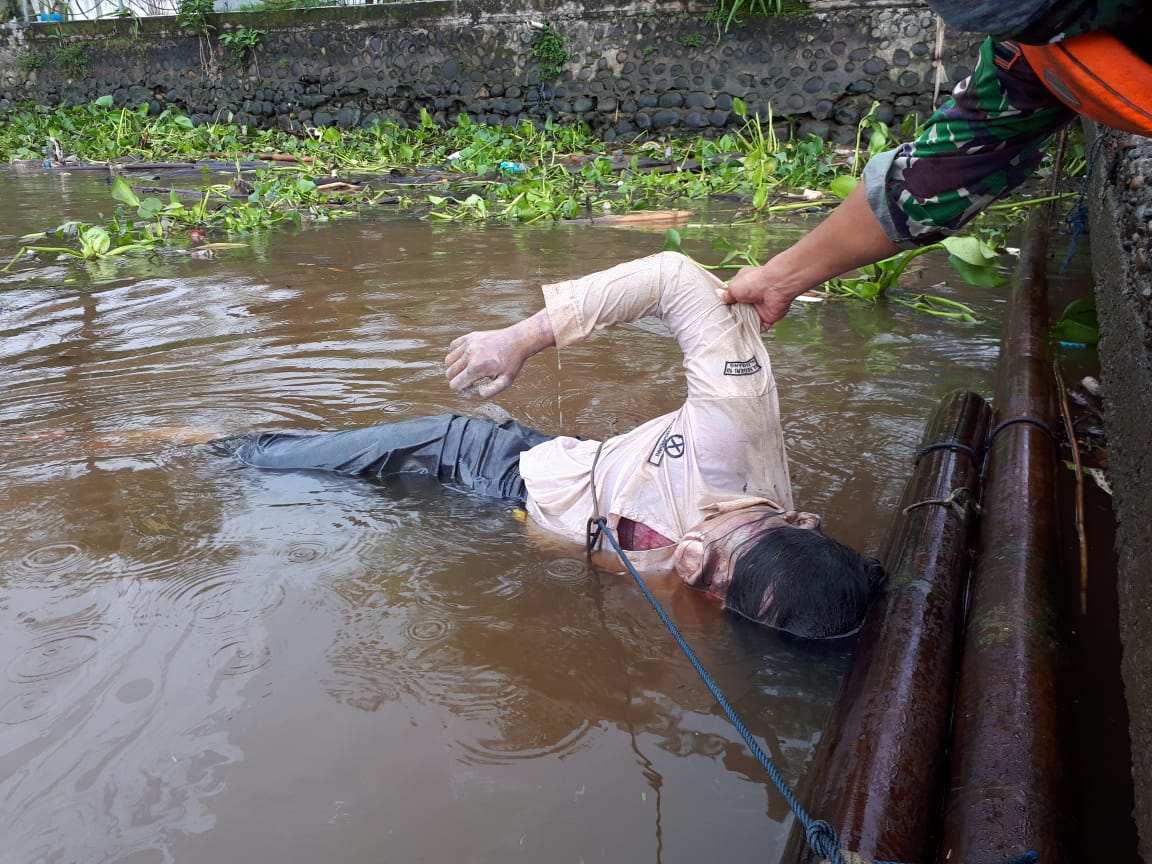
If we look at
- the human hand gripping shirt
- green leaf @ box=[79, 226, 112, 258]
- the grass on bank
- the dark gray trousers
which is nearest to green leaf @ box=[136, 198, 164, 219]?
the grass on bank

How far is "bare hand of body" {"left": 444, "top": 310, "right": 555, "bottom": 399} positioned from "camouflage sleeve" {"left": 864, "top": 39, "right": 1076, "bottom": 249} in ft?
3.05

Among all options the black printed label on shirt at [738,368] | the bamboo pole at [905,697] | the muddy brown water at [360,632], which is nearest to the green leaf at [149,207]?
the muddy brown water at [360,632]

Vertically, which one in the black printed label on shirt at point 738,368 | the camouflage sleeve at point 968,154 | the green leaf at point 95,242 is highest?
the camouflage sleeve at point 968,154

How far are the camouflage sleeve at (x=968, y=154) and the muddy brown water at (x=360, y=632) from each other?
1.01 metres

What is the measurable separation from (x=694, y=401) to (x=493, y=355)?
532 millimetres

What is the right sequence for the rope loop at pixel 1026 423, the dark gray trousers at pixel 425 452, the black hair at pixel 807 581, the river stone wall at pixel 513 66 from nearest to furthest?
the black hair at pixel 807 581 → the rope loop at pixel 1026 423 → the dark gray trousers at pixel 425 452 → the river stone wall at pixel 513 66

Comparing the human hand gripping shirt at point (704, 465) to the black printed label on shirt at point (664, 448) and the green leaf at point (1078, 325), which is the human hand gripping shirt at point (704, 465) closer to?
the black printed label on shirt at point (664, 448)

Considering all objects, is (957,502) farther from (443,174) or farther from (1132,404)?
(443,174)

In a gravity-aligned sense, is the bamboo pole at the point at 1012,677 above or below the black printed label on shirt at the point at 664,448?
below

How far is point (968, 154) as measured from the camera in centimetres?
170

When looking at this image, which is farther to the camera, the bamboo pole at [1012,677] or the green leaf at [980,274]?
the green leaf at [980,274]

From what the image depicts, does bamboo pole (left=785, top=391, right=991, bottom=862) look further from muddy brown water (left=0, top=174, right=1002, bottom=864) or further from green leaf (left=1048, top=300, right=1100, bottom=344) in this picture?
green leaf (left=1048, top=300, right=1100, bottom=344)

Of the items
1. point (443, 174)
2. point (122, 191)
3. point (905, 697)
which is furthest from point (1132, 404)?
point (443, 174)

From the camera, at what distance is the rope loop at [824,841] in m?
1.21
